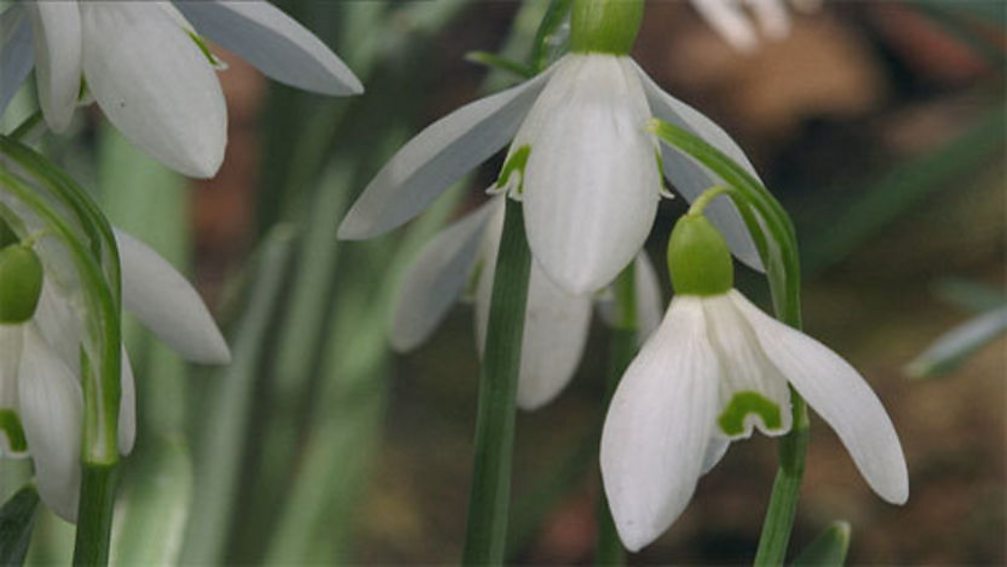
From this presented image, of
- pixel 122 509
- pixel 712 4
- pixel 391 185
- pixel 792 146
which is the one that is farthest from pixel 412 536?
pixel 391 185

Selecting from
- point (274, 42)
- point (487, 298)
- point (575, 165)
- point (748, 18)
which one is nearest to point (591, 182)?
point (575, 165)

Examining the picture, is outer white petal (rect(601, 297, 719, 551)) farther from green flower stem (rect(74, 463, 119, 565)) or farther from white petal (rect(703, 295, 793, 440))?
green flower stem (rect(74, 463, 119, 565))

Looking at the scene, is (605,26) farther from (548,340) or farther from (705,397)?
(548,340)

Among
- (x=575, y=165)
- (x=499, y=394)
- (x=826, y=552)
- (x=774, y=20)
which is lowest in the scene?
(x=774, y=20)

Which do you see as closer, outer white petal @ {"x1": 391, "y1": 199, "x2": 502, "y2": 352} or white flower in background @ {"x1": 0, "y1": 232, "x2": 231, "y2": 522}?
white flower in background @ {"x1": 0, "y1": 232, "x2": 231, "y2": 522}

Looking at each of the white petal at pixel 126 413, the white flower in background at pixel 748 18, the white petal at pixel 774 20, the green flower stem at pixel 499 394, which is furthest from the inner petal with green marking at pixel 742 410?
the white petal at pixel 774 20

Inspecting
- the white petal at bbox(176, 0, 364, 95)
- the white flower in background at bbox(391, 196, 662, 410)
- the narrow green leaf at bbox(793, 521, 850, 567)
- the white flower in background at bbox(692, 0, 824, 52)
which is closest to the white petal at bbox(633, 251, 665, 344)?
the white flower in background at bbox(391, 196, 662, 410)

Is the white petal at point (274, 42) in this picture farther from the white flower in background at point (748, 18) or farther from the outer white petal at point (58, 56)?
the white flower in background at point (748, 18)
